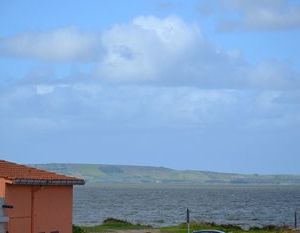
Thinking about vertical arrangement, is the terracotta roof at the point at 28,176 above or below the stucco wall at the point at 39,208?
above

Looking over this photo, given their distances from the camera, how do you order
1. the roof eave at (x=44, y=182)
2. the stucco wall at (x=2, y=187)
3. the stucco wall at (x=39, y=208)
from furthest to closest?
the stucco wall at (x=39, y=208)
the roof eave at (x=44, y=182)
the stucco wall at (x=2, y=187)

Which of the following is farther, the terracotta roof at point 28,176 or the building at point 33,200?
the terracotta roof at point 28,176

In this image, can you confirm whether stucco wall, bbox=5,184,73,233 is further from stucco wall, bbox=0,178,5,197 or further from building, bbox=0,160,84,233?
stucco wall, bbox=0,178,5,197

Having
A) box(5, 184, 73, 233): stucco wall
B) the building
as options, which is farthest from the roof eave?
box(5, 184, 73, 233): stucco wall

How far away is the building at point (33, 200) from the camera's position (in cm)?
2302

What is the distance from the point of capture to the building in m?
23.0

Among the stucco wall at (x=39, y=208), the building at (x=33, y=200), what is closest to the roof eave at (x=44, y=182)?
the building at (x=33, y=200)

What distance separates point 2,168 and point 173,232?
23.4 m

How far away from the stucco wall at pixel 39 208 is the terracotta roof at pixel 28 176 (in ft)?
0.89

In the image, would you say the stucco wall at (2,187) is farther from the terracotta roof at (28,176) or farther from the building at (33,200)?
the terracotta roof at (28,176)

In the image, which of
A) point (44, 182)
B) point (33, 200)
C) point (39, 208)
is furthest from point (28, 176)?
point (39, 208)

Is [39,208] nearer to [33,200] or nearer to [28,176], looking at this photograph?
[33,200]

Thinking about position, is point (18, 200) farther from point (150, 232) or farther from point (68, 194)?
point (150, 232)

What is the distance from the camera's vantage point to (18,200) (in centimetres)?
2364
